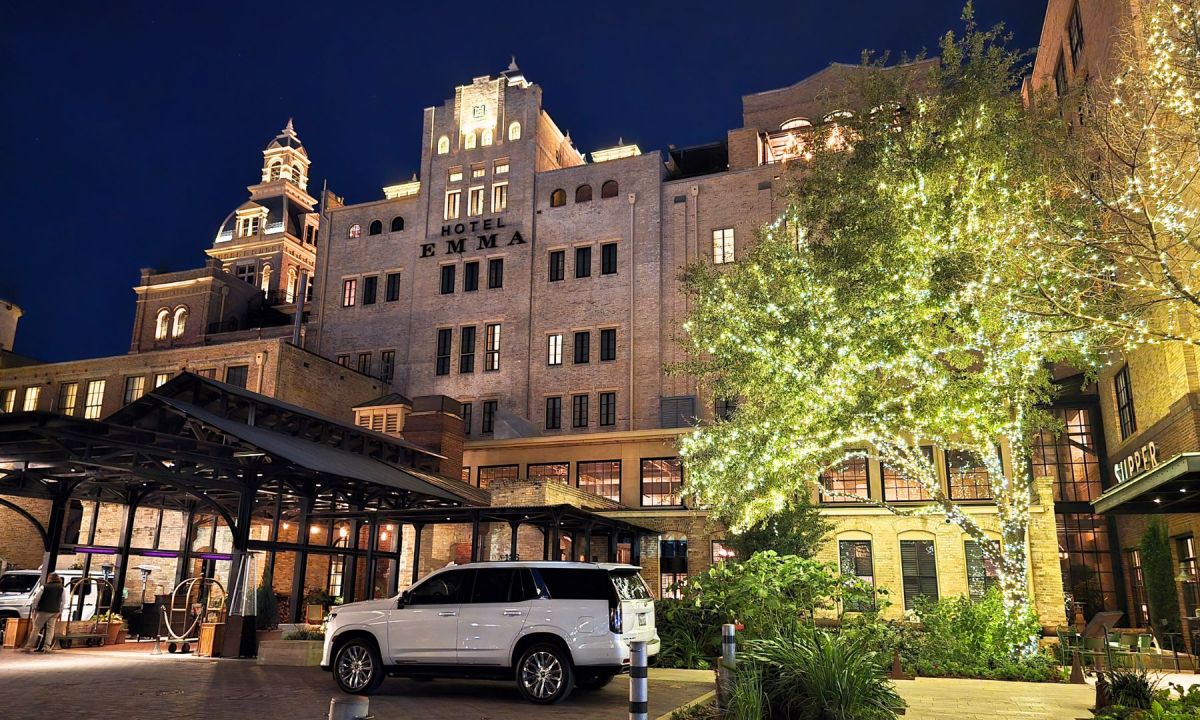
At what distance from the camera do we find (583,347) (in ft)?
130

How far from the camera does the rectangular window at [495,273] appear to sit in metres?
41.9

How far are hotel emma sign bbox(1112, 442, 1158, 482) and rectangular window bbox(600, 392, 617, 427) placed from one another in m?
21.0

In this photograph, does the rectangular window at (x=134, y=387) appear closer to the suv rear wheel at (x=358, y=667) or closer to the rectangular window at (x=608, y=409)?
the rectangular window at (x=608, y=409)

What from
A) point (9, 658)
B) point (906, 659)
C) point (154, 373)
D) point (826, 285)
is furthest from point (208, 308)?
point (906, 659)

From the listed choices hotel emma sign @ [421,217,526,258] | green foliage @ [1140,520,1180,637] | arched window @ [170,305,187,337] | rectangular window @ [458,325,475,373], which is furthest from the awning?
arched window @ [170,305,187,337]

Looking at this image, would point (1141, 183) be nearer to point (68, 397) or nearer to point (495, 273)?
point (495, 273)

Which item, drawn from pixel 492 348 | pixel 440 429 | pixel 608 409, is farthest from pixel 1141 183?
pixel 492 348

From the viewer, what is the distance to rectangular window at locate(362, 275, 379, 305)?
44438 mm

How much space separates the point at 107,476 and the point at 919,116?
20719 millimetres

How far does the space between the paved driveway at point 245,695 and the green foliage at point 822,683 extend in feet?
5.60

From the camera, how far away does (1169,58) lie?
1232 cm

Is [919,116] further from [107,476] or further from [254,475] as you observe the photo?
[107,476]

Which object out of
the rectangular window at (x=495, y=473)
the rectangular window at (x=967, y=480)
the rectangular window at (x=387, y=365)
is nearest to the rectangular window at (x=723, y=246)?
the rectangular window at (x=495, y=473)

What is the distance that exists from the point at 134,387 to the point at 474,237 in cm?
1795
